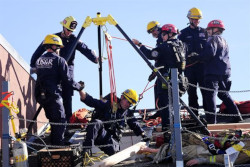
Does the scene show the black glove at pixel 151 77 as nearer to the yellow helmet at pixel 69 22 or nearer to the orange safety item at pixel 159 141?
the orange safety item at pixel 159 141

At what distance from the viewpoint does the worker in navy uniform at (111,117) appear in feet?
33.2

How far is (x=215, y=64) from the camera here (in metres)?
11.7

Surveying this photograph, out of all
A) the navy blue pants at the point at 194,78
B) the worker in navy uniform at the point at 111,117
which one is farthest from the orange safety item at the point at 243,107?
the worker in navy uniform at the point at 111,117

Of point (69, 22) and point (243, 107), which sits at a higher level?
point (69, 22)

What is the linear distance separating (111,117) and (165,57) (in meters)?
1.62

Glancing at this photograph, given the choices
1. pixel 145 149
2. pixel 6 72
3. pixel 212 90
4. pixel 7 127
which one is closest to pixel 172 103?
pixel 145 149

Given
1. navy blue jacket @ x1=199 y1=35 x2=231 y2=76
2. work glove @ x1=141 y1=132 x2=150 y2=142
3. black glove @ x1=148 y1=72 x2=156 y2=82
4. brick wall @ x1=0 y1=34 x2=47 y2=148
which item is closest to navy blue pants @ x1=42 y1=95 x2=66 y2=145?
brick wall @ x1=0 y1=34 x2=47 y2=148

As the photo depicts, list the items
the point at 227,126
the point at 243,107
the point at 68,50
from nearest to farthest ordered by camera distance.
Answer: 1. the point at 227,126
2. the point at 68,50
3. the point at 243,107

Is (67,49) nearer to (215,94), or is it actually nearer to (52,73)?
(52,73)

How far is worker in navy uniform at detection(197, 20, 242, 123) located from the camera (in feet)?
38.0

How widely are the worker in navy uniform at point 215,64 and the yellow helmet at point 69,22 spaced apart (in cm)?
261

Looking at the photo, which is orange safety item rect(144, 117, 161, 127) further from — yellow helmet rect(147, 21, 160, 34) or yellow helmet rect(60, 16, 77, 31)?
yellow helmet rect(60, 16, 77, 31)

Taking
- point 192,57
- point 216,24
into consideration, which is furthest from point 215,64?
point 216,24

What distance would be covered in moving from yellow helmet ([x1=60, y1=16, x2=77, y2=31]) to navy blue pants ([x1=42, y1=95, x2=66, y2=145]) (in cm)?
200
